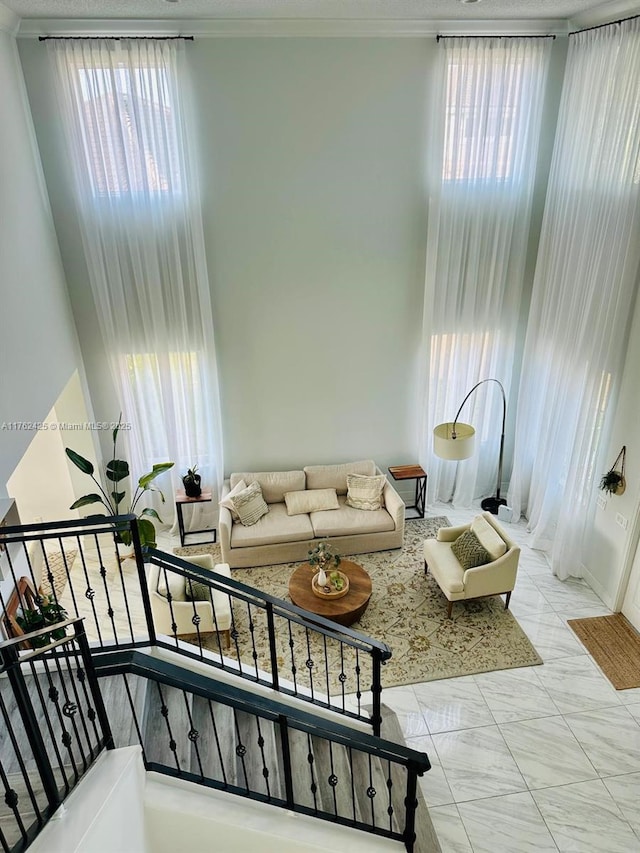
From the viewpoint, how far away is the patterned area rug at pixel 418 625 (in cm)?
600

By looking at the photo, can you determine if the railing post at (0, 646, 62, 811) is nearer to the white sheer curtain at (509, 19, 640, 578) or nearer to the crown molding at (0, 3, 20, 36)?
the crown molding at (0, 3, 20, 36)

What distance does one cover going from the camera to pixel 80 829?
2.74m

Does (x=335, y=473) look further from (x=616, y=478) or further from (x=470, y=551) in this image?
(x=616, y=478)

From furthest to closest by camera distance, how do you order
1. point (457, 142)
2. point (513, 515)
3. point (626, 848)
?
point (513, 515)
point (457, 142)
point (626, 848)

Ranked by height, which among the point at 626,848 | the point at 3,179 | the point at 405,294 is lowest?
the point at 626,848

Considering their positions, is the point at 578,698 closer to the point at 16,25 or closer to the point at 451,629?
the point at 451,629

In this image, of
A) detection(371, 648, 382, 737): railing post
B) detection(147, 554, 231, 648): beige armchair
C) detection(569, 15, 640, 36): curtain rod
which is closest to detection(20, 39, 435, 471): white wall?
detection(569, 15, 640, 36): curtain rod

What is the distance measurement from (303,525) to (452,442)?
216 cm

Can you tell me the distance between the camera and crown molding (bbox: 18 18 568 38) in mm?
5949

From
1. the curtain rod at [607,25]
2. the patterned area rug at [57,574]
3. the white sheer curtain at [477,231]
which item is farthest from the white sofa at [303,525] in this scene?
the curtain rod at [607,25]

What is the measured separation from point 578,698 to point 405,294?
4.90 metres

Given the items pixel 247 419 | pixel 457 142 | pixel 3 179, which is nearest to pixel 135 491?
pixel 247 419

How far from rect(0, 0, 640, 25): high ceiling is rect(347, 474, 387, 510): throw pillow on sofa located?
5.27 m

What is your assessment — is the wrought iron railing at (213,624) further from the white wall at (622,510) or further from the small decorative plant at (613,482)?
the small decorative plant at (613,482)
